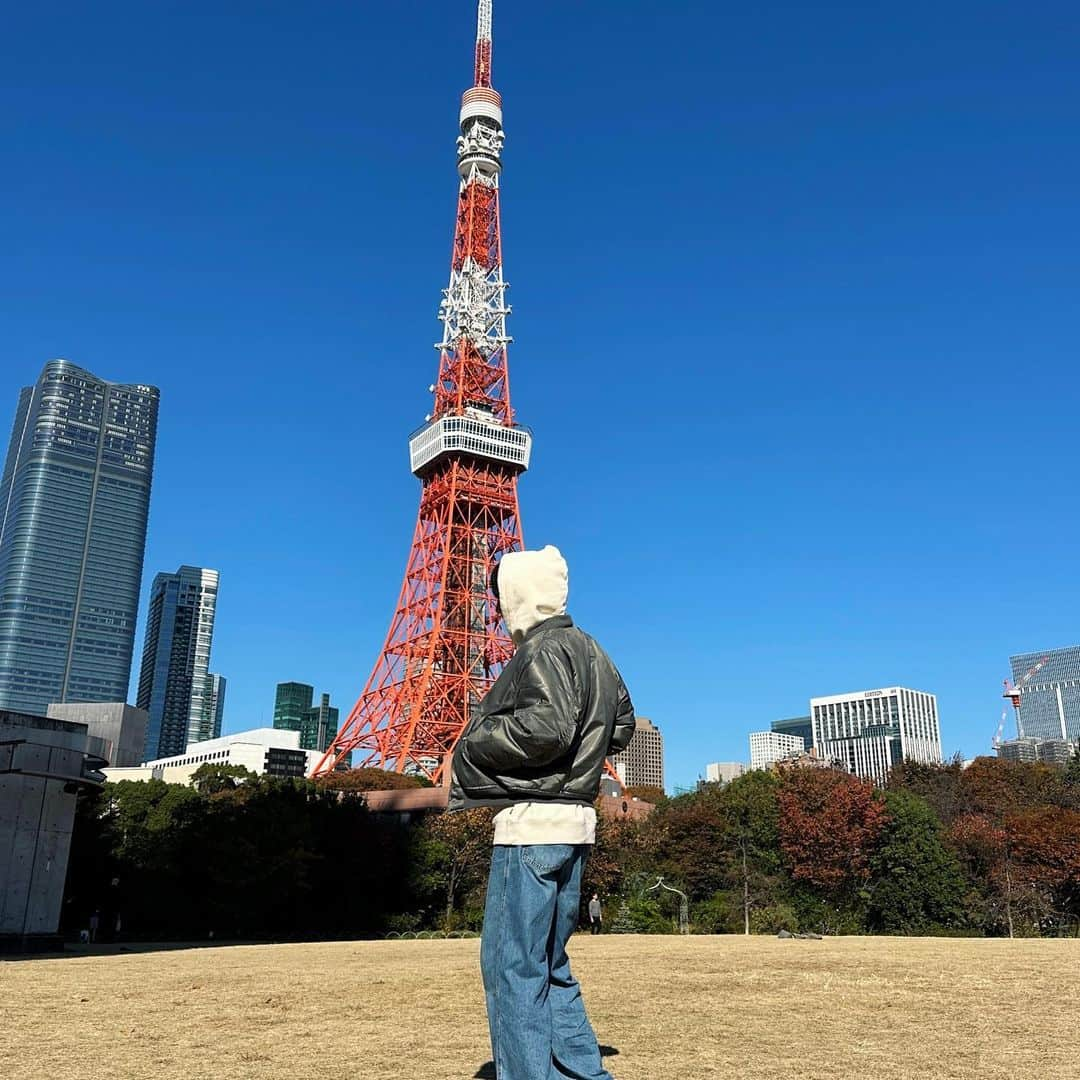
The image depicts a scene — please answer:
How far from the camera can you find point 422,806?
45.6m

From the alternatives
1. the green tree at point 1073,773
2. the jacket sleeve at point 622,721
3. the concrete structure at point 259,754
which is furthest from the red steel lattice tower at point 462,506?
the concrete structure at point 259,754

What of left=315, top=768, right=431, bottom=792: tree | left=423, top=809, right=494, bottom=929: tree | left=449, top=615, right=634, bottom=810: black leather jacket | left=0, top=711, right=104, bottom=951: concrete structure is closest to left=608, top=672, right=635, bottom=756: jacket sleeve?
left=449, top=615, right=634, bottom=810: black leather jacket

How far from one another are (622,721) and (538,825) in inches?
34.1

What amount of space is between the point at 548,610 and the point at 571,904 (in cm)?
136

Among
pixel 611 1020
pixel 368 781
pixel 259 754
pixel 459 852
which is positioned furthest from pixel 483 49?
pixel 259 754

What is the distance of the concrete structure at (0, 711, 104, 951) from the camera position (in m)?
21.1

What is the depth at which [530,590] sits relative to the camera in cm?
484

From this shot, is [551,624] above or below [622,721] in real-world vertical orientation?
above

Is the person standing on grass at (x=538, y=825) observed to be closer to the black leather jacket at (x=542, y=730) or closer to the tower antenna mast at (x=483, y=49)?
the black leather jacket at (x=542, y=730)

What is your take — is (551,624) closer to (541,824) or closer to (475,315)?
(541,824)

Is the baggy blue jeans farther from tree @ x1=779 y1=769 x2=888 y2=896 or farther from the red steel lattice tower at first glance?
the red steel lattice tower

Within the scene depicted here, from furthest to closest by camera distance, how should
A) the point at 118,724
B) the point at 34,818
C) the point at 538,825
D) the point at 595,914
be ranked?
1. the point at 118,724
2. the point at 595,914
3. the point at 34,818
4. the point at 538,825

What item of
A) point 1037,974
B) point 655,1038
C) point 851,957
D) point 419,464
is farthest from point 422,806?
point 655,1038

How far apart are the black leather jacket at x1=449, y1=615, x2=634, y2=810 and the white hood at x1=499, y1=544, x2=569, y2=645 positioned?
166 mm
